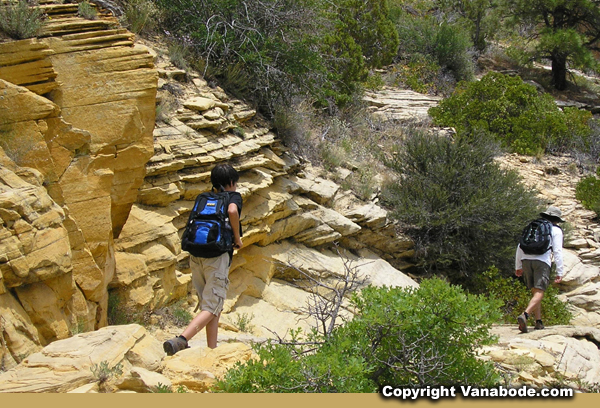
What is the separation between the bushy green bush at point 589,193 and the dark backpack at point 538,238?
596 cm

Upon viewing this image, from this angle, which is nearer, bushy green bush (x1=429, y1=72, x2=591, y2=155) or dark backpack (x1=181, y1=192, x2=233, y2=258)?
dark backpack (x1=181, y1=192, x2=233, y2=258)

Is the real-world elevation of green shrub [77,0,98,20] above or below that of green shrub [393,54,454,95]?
above

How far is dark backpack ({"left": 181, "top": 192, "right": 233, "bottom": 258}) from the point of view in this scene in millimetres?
4457

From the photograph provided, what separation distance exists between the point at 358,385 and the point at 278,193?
16.4 feet

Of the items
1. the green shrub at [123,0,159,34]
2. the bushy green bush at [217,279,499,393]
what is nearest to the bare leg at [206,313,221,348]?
the bushy green bush at [217,279,499,393]

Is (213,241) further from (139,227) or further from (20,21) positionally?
(20,21)

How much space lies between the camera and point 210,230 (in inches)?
176

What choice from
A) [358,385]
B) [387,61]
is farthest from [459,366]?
[387,61]

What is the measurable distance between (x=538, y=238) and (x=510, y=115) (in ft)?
29.3

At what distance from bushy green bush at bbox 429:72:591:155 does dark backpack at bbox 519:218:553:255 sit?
308 inches

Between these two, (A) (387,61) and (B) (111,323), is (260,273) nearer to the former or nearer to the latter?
(B) (111,323)

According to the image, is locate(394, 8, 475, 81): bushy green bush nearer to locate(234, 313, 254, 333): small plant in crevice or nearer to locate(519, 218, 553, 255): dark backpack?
locate(519, 218, 553, 255): dark backpack

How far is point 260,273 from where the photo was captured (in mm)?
7590

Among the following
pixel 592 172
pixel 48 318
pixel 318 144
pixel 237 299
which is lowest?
pixel 592 172
